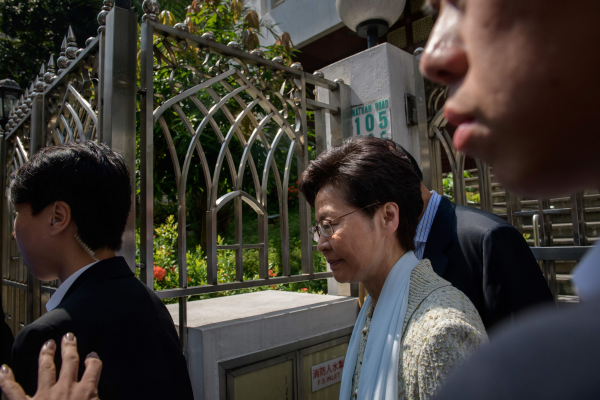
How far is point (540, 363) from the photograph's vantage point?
11.9 inches

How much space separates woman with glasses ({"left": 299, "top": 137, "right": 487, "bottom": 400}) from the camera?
3.79 ft

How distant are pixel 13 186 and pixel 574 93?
173 centimetres

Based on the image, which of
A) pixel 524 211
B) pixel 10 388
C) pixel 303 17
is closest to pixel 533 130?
pixel 10 388

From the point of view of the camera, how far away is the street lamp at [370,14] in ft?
10.4

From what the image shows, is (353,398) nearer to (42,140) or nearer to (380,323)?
(380,323)

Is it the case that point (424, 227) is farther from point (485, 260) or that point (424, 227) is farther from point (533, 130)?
point (533, 130)

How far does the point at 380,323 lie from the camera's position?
53.8 inches

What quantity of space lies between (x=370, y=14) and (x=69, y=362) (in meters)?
3.14

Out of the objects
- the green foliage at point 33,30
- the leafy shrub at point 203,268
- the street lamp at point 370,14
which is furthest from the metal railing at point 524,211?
the green foliage at point 33,30

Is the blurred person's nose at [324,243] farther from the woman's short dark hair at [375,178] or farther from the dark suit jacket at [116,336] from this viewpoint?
the dark suit jacket at [116,336]

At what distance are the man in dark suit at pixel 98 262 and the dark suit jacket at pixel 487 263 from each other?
1.12m

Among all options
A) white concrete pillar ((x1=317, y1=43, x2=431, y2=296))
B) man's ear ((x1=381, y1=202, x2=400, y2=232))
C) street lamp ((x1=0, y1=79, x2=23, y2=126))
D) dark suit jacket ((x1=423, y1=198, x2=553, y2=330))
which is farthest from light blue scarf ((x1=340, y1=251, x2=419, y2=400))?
street lamp ((x1=0, y1=79, x2=23, y2=126))

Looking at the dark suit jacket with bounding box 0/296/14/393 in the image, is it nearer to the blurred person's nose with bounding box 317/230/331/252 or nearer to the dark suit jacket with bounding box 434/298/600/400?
the blurred person's nose with bounding box 317/230/331/252

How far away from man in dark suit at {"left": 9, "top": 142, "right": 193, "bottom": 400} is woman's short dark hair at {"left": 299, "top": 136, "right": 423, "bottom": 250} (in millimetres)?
831
